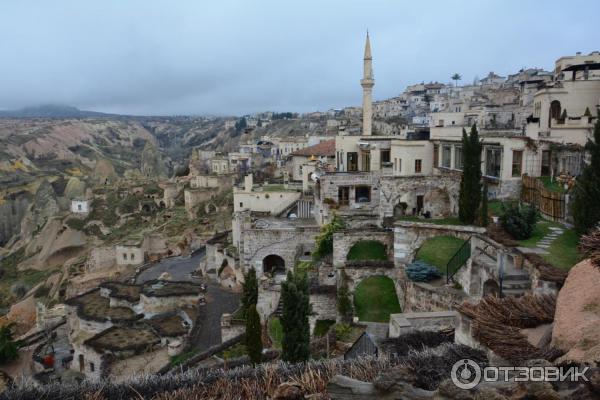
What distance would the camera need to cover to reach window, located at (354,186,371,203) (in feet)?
85.3

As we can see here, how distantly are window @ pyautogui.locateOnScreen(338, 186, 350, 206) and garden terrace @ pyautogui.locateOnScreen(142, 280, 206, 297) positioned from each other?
10043 millimetres

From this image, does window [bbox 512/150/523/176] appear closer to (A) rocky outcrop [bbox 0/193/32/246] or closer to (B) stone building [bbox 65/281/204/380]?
(B) stone building [bbox 65/281/204/380]

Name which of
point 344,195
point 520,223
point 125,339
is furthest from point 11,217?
point 520,223

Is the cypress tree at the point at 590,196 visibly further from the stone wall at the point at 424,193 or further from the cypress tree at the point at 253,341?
the cypress tree at the point at 253,341

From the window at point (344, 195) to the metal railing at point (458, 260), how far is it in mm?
10475

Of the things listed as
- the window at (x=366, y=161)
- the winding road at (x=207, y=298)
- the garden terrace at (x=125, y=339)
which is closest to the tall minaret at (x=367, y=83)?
the window at (x=366, y=161)

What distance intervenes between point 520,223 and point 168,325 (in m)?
17.3

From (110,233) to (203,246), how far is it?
20.0m

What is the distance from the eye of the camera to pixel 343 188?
1013 inches

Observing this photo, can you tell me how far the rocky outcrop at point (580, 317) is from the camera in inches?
192

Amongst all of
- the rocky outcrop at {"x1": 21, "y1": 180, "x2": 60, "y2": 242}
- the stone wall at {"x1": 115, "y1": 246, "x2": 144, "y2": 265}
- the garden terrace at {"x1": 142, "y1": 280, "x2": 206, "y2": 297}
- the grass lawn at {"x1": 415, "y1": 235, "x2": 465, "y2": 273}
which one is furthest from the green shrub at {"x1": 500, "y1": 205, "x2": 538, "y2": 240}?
the rocky outcrop at {"x1": 21, "y1": 180, "x2": 60, "y2": 242}

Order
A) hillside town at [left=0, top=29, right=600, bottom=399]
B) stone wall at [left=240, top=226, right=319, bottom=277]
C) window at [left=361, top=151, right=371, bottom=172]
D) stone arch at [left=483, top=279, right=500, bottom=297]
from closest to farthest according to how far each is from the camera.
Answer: hillside town at [left=0, top=29, right=600, bottom=399] → stone arch at [left=483, top=279, right=500, bottom=297] → stone wall at [left=240, top=226, right=319, bottom=277] → window at [left=361, top=151, right=371, bottom=172]

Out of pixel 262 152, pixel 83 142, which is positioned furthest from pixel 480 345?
pixel 83 142

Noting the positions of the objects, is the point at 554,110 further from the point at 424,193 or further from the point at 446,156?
the point at 424,193
